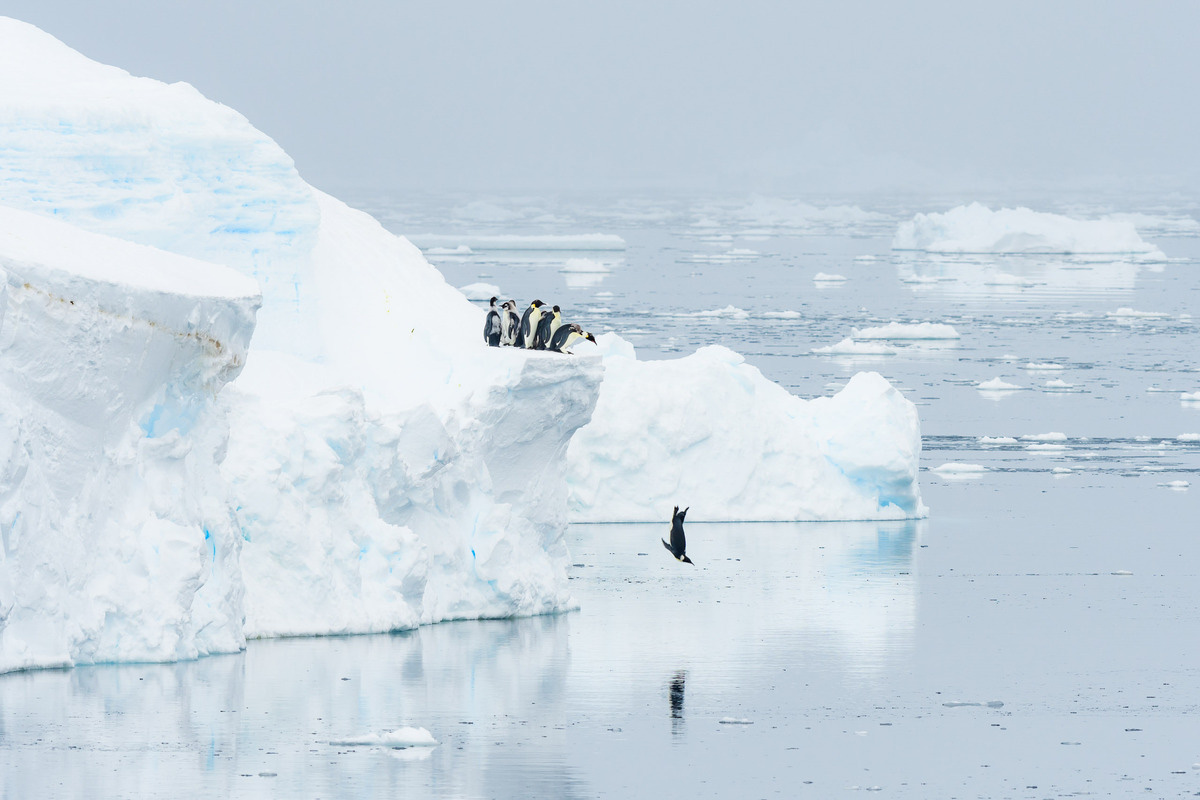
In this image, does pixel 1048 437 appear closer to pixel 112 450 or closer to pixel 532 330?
pixel 532 330

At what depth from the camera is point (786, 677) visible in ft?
50.9

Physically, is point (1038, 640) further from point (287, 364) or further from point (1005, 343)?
point (1005, 343)

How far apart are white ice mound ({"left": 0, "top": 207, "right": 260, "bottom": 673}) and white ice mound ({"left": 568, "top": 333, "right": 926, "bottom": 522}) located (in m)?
8.90

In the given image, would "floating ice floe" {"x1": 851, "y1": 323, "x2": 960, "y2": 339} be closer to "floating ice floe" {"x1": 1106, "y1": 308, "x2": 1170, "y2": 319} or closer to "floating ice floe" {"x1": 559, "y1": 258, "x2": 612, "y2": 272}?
"floating ice floe" {"x1": 1106, "y1": 308, "x2": 1170, "y2": 319}

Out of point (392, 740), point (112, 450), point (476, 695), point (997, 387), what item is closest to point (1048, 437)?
point (997, 387)

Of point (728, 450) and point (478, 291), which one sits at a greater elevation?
point (478, 291)

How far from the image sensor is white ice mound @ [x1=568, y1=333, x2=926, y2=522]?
23344 millimetres

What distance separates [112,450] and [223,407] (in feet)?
3.85

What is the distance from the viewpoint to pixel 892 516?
955 inches

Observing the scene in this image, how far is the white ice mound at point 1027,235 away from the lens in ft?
243

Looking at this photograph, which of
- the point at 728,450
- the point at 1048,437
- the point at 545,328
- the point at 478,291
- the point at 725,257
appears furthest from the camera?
the point at 725,257

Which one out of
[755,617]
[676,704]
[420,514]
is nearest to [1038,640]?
[755,617]

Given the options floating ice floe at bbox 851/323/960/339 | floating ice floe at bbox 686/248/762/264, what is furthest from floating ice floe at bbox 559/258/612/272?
floating ice floe at bbox 851/323/960/339

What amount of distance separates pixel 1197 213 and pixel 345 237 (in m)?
125
